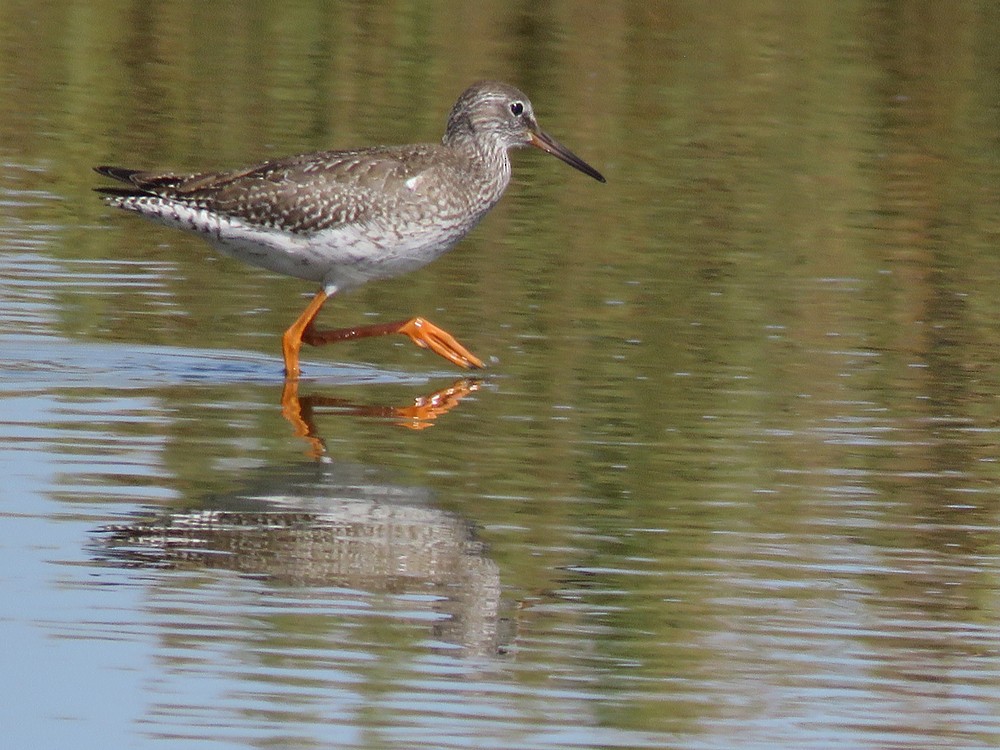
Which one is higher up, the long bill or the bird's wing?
the long bill

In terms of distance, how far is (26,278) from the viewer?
12953 mm

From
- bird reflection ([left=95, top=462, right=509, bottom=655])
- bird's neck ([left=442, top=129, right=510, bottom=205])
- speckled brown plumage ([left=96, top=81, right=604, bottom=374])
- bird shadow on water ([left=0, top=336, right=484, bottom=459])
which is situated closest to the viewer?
bird reflection ([left=95, top=462, right=509, bottom=655])

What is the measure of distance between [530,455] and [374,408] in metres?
1.19

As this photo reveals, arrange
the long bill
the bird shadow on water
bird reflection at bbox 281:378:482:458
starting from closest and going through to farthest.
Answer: bird reflection at bbox 281:378:482:458
the bird shadow on water
the long bill

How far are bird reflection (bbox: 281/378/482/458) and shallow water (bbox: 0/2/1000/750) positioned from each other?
0.11 feet

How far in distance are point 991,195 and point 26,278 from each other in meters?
8.12

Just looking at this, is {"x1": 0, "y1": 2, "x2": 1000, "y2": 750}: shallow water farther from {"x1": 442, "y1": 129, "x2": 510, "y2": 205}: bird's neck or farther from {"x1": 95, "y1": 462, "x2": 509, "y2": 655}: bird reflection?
{"x1": 442, "y1": 129, "x2": 510, "y2": 205}: bird's neck

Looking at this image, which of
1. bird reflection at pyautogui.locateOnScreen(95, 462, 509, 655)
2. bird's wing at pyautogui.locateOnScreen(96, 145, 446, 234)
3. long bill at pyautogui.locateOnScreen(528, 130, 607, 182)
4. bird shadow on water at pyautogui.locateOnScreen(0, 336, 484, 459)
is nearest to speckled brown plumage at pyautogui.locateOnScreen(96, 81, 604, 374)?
bird's wing at pyautogui.locateOnScreen(96, 145, 446, 234)

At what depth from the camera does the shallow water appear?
672 centimetres

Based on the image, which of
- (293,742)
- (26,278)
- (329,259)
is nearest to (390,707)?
(293,742)

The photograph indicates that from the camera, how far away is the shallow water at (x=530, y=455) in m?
6.72

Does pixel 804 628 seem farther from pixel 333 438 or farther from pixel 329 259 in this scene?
pixel 329 259

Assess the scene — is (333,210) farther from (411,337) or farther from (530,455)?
(530,455)

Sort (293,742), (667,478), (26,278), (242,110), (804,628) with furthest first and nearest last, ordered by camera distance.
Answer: (242,110) → (26,278) → (667,478) → (804,628) → (293,742)
